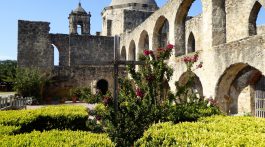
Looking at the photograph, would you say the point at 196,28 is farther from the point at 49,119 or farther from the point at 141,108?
the point at 141,108

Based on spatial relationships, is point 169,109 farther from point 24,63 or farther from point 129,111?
point 24,63

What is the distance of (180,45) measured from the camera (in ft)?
50.2

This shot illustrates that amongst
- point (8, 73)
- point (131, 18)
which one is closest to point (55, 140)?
point (8, 73)

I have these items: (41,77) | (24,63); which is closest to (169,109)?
(41,77)

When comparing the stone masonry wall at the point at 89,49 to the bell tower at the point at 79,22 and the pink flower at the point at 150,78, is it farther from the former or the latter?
the pink flower at the point at 150,78

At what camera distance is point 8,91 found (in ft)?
105

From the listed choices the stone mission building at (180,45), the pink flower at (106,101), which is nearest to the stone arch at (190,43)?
the stone mission building at (180,45)

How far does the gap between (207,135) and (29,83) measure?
17.2 meters

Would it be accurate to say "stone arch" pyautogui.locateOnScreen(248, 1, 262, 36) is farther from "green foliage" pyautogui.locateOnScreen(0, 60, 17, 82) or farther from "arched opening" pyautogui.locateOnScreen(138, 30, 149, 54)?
"green foliage" pyautogui.locateOnScreen(0, 60, 17, 82)

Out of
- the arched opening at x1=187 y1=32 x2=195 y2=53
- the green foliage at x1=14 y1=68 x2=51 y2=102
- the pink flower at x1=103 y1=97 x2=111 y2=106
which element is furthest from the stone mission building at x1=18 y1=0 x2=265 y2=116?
the green foliage at x1=14 y1=68 x2=51 y2=102

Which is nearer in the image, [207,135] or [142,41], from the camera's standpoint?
[207,135]

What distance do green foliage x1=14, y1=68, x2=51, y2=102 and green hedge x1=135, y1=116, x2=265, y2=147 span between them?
15.9 metres

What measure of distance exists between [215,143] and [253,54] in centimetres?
567

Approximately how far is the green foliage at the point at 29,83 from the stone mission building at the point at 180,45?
174 centimetres
